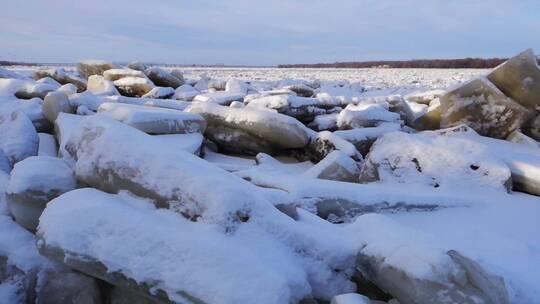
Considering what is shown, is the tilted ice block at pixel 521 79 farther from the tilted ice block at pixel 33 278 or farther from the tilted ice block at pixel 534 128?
the tilted ice block at pixel 33 278

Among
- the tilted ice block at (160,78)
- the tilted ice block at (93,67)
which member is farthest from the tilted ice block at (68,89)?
the tilted ice block at (93,67)

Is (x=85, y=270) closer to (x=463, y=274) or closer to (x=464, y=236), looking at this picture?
(x=463, y=274)

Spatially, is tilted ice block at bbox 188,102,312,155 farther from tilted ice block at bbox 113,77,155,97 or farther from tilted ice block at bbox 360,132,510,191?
tilted ice block at bbox 113,77,155,97

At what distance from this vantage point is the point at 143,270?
5.70 ft

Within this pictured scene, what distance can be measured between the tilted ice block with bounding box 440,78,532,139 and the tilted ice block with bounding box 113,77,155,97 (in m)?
5.05

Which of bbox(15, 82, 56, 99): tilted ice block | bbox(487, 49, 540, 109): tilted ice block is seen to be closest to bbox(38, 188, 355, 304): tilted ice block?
bbox(487, 49, 540, 109): tilted ice block

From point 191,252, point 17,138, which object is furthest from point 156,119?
point 191,252

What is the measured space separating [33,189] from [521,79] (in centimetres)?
465

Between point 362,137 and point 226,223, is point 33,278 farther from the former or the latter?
point 362,137

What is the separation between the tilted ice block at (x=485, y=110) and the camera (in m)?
4.88

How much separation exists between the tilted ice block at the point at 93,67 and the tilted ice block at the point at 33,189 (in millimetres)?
7949

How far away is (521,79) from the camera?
4898 millimetres

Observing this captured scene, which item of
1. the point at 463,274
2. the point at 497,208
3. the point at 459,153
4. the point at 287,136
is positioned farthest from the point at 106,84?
the point at 463,274

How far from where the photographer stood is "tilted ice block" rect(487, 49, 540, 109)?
4793 mm
